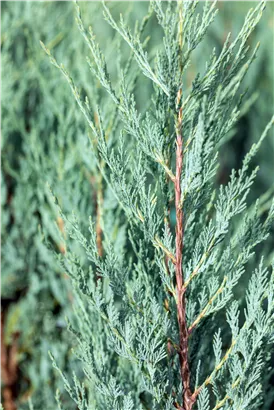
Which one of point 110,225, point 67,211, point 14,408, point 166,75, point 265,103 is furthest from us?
point 265,103

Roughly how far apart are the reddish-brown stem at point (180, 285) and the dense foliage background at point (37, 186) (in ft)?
1.60

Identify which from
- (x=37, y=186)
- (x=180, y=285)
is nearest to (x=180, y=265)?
(x=180, y=285)

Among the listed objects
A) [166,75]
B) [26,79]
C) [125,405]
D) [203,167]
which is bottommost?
[125,405]

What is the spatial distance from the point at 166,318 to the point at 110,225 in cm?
37

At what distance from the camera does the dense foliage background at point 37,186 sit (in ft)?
4.00

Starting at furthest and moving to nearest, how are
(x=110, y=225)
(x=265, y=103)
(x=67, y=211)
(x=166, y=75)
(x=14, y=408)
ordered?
(x=265, y=103) < (x=14, y=408) < (x=67, y=211) < (x=110, y=225) < (x=166, y=75)

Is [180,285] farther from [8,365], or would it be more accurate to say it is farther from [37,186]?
[8,365]

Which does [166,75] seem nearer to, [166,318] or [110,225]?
[166,318]

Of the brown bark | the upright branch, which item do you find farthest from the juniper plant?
the brown bark

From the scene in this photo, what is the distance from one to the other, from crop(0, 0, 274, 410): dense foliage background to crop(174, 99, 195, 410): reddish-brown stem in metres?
0.49

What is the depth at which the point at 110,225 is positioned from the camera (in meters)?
1.03

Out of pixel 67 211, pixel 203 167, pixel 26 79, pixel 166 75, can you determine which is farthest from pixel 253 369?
pixel 26 79

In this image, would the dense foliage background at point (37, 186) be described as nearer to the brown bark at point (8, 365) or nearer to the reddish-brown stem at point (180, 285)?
the brown bark at point (8, 365)

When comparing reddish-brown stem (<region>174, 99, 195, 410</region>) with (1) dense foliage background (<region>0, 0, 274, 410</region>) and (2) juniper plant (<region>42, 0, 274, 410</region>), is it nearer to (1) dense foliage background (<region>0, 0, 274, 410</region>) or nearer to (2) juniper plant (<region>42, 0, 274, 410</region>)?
(2) juniper plant (<region>42, 0, 274, 410</region>)
